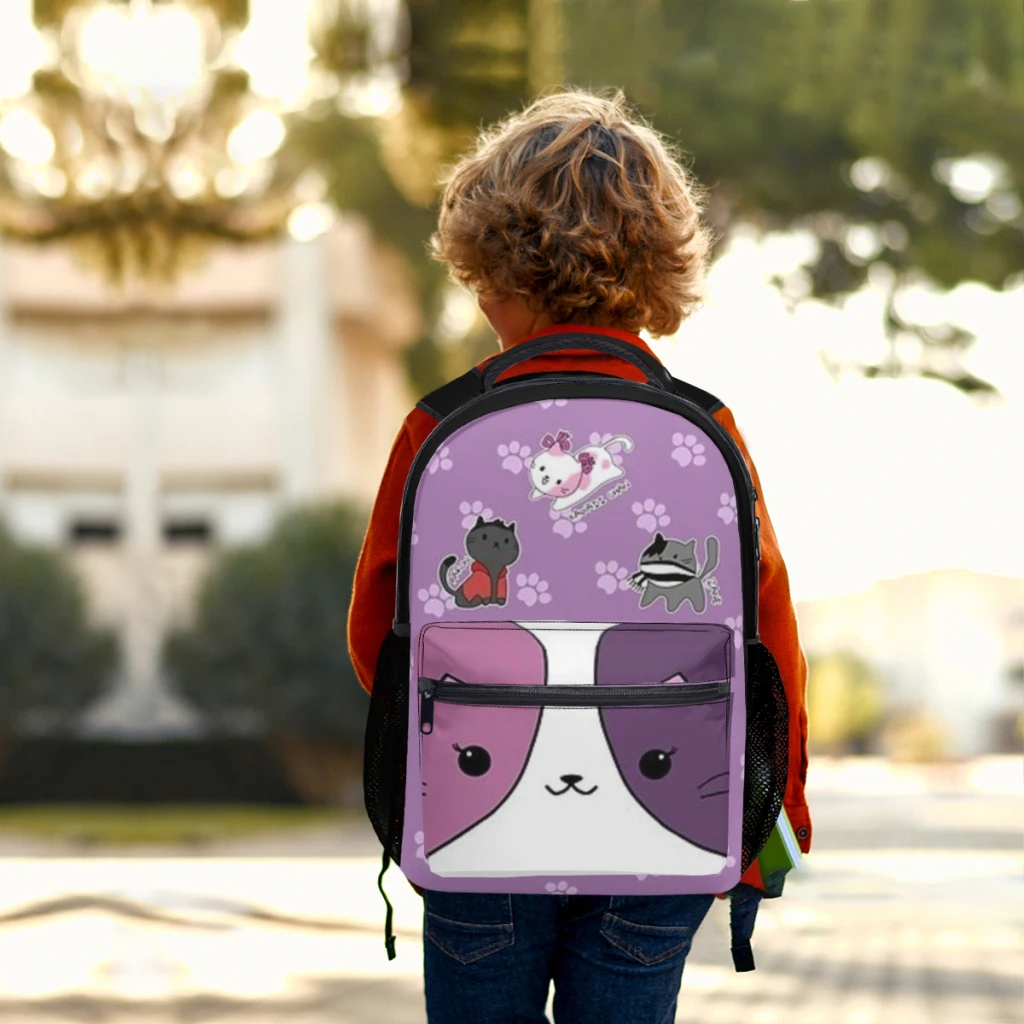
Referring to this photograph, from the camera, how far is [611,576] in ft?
6.10

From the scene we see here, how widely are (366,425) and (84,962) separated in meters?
20.6

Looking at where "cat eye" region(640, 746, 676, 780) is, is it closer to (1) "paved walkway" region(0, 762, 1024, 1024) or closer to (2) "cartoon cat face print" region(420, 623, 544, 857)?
(2) "cartoon cat face print" region(420, 623, 544, 857)

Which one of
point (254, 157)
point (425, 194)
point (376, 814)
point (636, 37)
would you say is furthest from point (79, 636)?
→ point (376, 814)

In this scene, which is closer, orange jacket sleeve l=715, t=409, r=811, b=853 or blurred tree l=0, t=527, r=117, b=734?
orange jacket sleeve l=715, t=409, r=811, b=853

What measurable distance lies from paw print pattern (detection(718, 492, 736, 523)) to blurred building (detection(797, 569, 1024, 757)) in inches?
1684

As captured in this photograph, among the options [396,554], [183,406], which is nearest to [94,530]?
[183,406]

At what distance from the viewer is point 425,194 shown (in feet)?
34.1

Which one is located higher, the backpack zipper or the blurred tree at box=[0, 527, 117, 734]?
the backpack zipper

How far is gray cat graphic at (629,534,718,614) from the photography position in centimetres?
186

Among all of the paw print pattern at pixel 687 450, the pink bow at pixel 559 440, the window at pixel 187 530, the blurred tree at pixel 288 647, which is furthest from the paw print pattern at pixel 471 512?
the window at pixel 187 530

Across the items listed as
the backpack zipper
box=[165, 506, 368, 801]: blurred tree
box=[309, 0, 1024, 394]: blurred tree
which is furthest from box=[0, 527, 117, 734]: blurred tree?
the backpack zipper

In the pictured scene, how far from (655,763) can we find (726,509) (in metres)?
0.31

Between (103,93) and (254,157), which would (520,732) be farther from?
(254,157)

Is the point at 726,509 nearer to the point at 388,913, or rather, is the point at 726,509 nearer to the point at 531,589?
the point at 531,589
